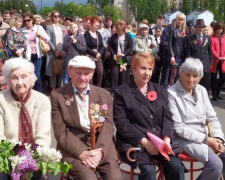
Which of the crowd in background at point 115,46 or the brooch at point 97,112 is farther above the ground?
the crowd in background at point 115,46

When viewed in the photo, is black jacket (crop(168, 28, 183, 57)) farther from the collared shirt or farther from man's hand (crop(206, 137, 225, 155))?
the collared shirt

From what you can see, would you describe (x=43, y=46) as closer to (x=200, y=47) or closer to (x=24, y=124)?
(x=200, y=47)

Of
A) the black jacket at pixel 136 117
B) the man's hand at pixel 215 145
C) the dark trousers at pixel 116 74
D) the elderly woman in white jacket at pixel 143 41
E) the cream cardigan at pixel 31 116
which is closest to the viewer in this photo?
the cream cardigan at pixel 31 116

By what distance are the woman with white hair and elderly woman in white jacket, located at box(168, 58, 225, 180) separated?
1.36 metres

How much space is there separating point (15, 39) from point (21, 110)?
13.5ft

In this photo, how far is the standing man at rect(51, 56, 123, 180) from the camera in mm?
2977

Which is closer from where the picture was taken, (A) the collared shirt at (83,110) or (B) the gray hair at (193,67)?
(A) the collared shirt at (83,110)

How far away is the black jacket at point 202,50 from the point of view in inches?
285

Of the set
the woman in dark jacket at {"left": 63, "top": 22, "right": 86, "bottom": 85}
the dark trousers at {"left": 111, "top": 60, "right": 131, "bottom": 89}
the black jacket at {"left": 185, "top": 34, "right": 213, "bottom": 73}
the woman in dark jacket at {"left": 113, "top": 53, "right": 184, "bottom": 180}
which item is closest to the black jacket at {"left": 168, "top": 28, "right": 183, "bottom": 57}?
the black jacket at {"left": 185, "top": 34, "right": 213, "bottom": 73}

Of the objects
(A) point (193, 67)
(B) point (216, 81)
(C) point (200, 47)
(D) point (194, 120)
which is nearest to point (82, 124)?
(D) point (194, 120)

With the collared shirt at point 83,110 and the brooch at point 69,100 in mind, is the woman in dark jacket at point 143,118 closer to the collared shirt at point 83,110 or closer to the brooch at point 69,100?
the collared shirt at point 83,110

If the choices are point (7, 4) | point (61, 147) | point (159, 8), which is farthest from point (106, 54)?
point (159, 8)

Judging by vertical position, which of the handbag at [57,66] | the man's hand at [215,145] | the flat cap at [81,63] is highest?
the flat cap at [81,63]

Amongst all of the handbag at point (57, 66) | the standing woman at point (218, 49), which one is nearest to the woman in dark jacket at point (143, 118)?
the standing woman at point (218, 49)
